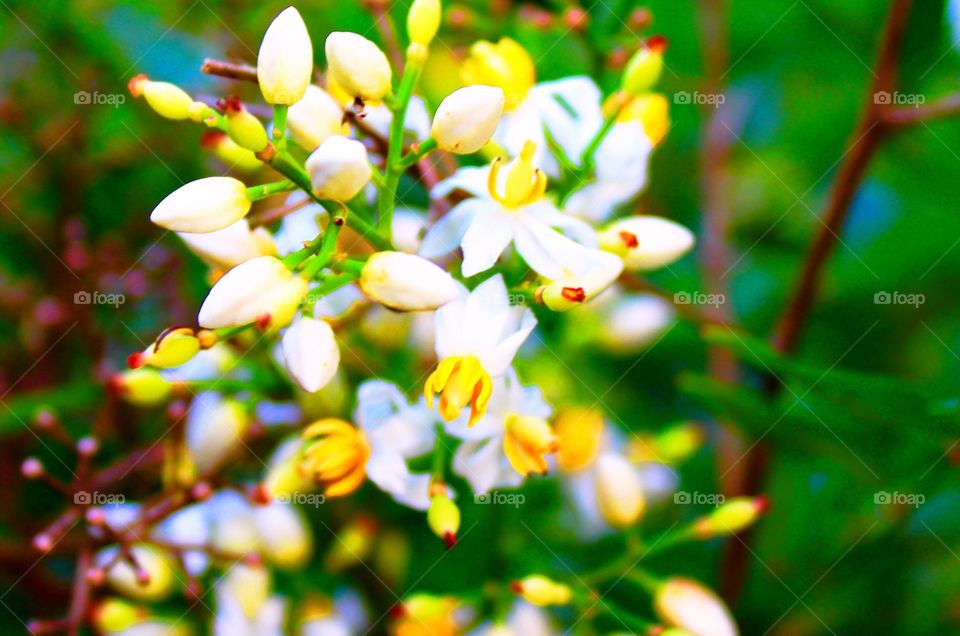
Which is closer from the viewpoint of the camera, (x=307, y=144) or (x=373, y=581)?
(x=307, y=144)

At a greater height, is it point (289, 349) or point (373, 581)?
point (289, 349)

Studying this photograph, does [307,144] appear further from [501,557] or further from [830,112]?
[830,112]

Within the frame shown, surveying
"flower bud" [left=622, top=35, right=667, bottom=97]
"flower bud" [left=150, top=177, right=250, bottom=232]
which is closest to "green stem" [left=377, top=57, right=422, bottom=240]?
"flower bud" [left=150, top=177, right=250, bottom=232]

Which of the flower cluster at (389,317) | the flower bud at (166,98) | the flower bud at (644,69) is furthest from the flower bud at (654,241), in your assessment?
the flower bud at (166,98)

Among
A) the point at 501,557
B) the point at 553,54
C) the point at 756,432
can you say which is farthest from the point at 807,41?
the point at 501,557

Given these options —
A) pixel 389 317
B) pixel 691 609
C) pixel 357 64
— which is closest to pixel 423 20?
pixel 357 64

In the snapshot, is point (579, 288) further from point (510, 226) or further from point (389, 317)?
point (389, 317)

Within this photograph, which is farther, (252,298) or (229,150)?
(229,150)
